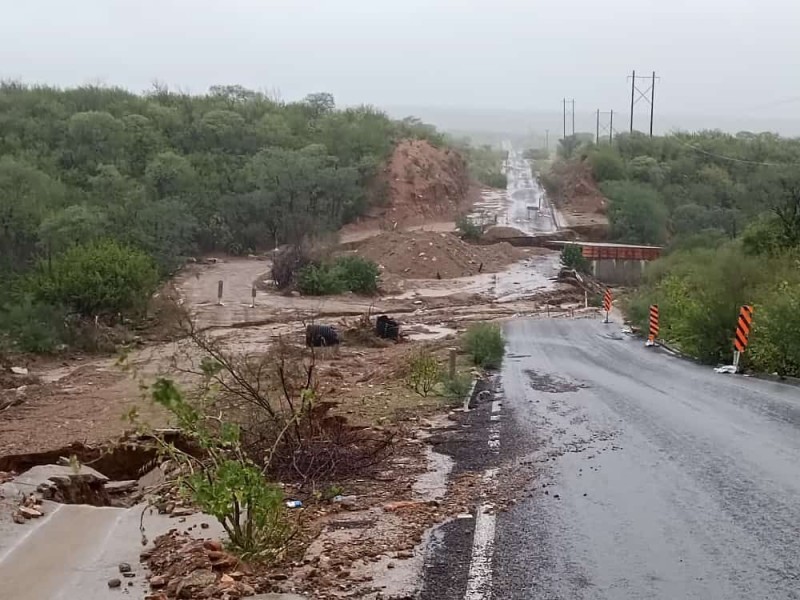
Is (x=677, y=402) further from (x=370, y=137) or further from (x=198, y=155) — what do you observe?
(x=370, y=137)

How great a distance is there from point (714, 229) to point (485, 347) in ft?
175

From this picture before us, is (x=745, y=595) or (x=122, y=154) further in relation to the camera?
(x=122, y=154)

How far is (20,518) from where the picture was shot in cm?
911

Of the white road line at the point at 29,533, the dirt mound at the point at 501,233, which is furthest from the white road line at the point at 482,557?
the dirt mound at the point at 501,233

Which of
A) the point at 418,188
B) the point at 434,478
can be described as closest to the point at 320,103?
the point at 418,188

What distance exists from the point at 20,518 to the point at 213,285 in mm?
44401

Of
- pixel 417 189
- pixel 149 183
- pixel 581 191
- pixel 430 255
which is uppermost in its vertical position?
pixel 149 183

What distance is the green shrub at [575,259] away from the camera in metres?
63.2

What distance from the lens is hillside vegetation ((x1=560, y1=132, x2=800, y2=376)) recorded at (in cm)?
2527

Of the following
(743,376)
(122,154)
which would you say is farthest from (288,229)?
(743,376)

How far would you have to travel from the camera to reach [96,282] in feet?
114

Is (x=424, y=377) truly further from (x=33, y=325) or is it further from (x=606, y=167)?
(x=606, y=167)

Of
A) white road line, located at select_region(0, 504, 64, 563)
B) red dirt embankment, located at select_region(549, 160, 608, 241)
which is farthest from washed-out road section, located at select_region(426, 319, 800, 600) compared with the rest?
red dirt embankment, located at select_region(549, 160, 608, 241)

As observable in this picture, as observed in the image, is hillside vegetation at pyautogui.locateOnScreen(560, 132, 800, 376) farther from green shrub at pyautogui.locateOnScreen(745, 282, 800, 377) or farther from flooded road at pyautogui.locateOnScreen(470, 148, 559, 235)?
flooded road at pyautogui.locateOnScreen(470, 148, 559, 235)
